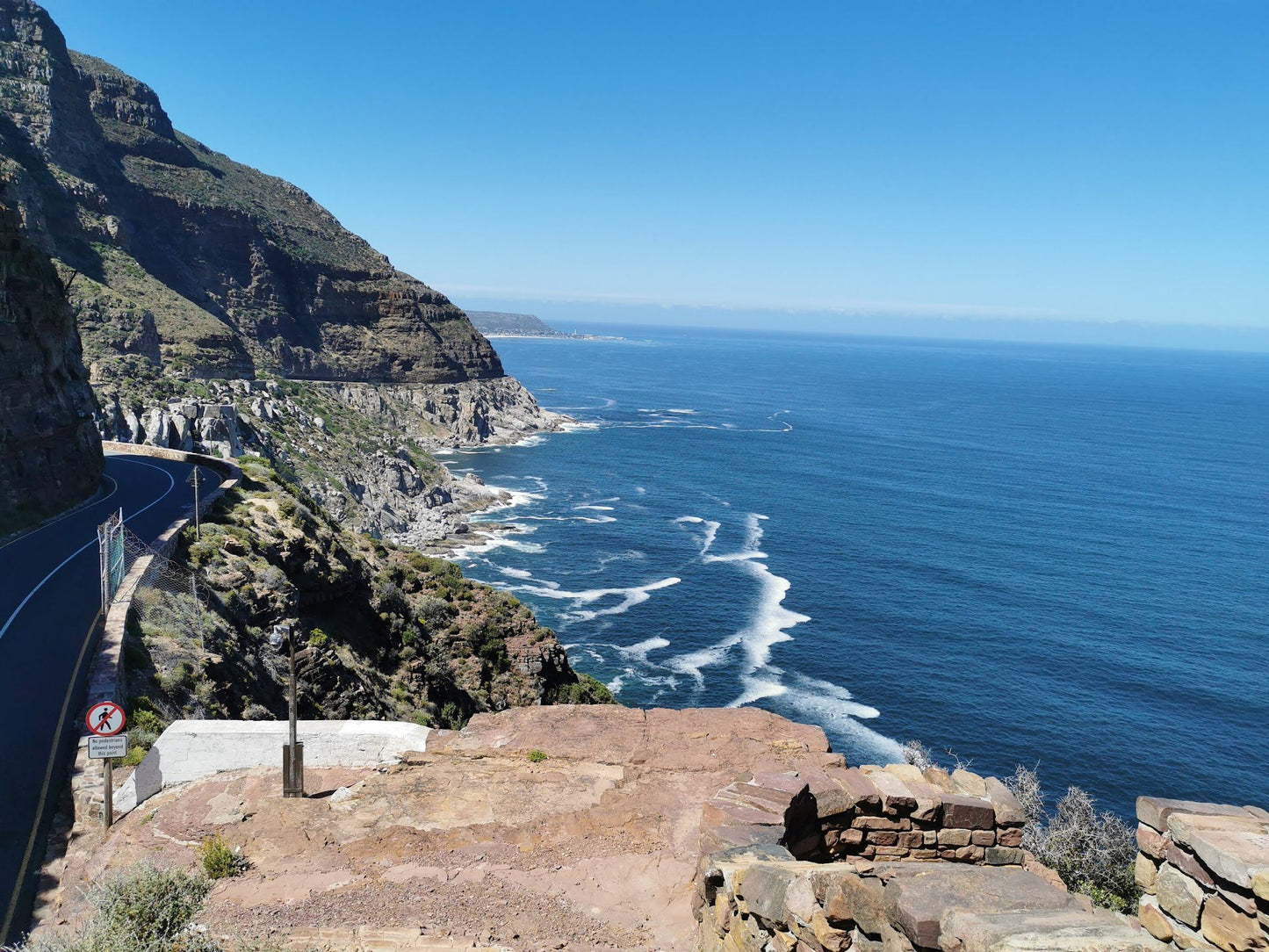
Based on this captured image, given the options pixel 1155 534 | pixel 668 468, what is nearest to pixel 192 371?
pixel 668 468

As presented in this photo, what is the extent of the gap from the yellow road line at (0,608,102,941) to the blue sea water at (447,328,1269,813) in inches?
1276

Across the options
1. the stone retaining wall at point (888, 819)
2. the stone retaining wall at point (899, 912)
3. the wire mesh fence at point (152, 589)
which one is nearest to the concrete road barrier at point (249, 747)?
the stone retaining wall at point (888, 819)

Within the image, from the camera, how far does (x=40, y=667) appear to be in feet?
53.0

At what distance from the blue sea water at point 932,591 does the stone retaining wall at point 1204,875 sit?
3655 centimetres

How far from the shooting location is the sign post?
11.4m

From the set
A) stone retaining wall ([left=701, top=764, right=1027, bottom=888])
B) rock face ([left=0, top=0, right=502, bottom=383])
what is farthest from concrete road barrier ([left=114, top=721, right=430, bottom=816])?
rock face ([left=0, top=0, right=502, bottom=383])

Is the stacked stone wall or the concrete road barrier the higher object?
the stacked stone wall

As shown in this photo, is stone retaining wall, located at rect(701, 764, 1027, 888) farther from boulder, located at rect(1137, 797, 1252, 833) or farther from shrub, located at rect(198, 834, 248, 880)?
shrub, located at rect(198, 834, 248, 880)

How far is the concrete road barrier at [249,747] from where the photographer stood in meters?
12.8

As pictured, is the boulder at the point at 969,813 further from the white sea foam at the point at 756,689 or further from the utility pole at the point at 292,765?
the white sea foam at the point at 756,689

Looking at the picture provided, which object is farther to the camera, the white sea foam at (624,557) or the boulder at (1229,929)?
the white sea foam at (624,557)

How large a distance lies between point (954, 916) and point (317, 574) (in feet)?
87.5

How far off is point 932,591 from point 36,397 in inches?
2302

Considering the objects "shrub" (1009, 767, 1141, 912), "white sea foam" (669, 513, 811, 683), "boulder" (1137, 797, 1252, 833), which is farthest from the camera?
"white sea foam" (669, 513, 811, 683)
